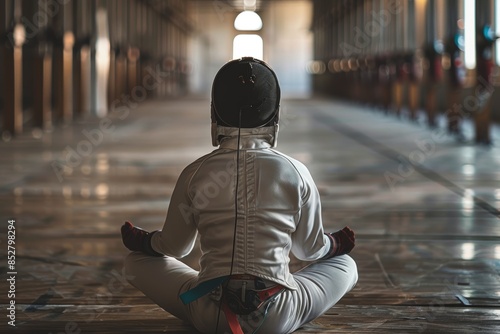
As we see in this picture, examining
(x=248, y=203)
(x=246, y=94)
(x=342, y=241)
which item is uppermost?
(x=246, y=94)

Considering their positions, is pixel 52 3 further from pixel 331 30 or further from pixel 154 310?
pixel 331 30

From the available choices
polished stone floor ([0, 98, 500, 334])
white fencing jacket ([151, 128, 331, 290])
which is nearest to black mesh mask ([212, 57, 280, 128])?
white fencing jacket ([151, 128, 331, 290])

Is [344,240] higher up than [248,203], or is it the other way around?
[248,203]

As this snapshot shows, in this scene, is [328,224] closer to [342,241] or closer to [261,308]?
[342,241]

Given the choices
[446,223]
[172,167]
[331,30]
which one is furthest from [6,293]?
[331,30]

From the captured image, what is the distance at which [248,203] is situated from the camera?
105 inches

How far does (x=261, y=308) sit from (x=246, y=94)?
2.05 feet

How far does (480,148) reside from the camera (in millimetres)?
11078

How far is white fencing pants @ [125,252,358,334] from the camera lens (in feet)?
9.03

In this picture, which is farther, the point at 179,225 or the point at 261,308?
the point at 179,225

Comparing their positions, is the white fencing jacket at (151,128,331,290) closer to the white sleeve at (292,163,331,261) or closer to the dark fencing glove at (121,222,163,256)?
the white sleeve at (292,163,331,261)

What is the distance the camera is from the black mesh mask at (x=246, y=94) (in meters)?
2.65

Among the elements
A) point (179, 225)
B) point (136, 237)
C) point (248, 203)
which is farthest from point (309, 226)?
point (136, 237)

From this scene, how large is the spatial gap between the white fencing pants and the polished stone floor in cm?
14
